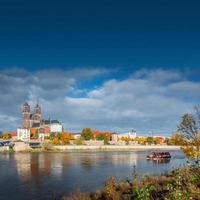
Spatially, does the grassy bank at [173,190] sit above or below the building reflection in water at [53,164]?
above

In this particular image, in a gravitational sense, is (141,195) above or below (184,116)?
below

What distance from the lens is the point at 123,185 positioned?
2730cm

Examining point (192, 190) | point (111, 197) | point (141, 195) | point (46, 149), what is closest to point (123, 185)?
point (111, 197)

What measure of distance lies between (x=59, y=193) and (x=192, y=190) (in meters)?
21.4

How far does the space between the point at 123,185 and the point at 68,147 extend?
159688 mm

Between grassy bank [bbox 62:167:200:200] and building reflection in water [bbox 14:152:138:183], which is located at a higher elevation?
grassy bank [bbox 62:167:200:200]

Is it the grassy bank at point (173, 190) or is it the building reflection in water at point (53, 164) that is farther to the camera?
the building reflection in water at point (53, 164)

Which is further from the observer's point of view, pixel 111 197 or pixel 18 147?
pixel 18 147

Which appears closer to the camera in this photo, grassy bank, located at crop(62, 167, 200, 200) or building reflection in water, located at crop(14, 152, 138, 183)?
grassy bank, located at crop(62, 167, 200, 200)

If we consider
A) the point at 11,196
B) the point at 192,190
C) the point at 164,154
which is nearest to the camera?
the point at 192,190

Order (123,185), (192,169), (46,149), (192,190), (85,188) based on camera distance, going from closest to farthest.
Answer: (192,190), (192,169), (123,185), (85,188), (46,149)

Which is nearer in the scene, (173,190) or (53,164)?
(173,190)

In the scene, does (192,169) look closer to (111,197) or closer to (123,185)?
(111,197)

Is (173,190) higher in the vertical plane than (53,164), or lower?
higher
